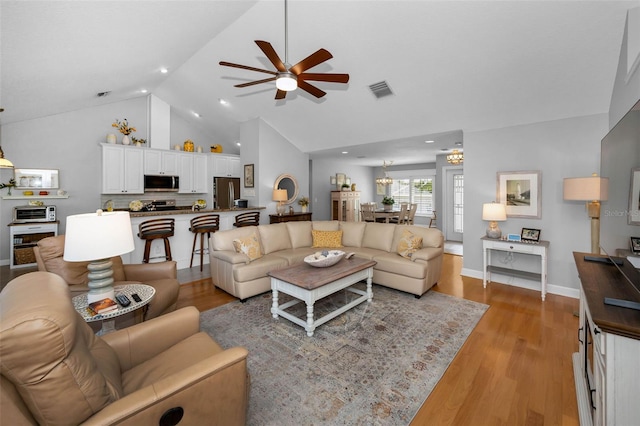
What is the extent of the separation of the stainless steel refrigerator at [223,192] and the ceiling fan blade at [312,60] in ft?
17.7

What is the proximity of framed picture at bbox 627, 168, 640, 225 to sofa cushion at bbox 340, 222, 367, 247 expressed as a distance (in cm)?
362

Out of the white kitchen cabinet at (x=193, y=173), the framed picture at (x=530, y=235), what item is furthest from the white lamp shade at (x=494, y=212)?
the white kitchen cabinet at (x=193, y=173)

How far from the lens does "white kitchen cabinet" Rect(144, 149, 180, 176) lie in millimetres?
6555

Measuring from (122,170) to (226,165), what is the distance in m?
2.40

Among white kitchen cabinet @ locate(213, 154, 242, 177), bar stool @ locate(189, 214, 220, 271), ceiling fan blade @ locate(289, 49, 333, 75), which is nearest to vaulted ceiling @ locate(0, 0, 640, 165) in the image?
ceiling fan blade @ locate(289, 49, 333, 75)

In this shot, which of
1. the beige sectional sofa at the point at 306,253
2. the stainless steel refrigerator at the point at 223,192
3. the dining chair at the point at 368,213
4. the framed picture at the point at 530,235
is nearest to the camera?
the beige sectional sofa at the point at 306,253

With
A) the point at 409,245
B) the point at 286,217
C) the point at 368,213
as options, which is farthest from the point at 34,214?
the point at 368,213

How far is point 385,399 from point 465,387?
625mm

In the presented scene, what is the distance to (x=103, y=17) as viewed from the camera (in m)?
2.68

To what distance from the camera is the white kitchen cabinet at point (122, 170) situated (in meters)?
6.02

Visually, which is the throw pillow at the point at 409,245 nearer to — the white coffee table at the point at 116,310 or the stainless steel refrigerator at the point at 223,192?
the white coffee table at the point at 116,310

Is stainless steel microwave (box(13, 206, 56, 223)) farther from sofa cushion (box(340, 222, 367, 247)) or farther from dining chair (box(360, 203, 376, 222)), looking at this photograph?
dining chair (box(360, 203, 376, 222))

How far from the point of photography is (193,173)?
23.9 ft

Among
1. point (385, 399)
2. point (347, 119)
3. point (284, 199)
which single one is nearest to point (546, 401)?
point (385, 399)
